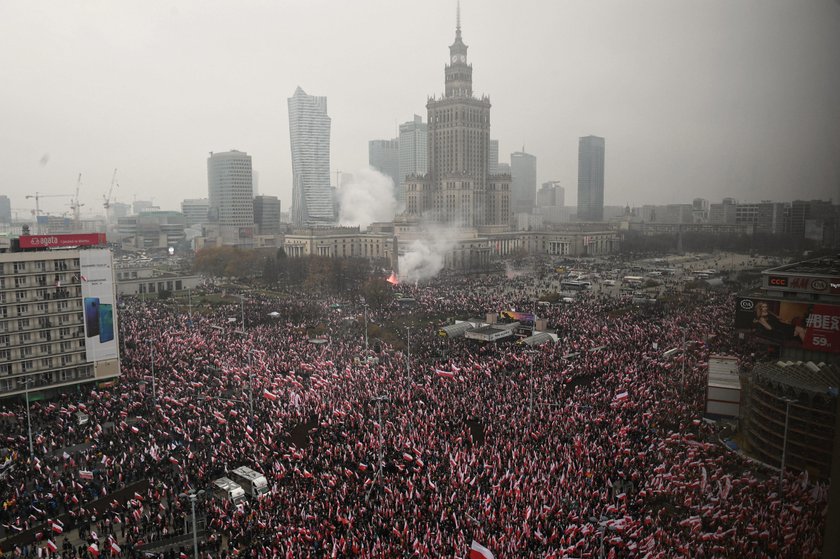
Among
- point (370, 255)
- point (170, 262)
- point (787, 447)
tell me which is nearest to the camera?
point (787, 447)

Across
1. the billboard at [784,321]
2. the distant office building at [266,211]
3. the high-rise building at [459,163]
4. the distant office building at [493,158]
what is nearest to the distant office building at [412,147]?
the distant office building at [266,211]

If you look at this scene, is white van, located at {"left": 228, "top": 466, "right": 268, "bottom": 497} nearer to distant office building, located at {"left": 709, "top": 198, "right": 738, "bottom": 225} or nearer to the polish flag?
the polish flag

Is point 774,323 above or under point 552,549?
above

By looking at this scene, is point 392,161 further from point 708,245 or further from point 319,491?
point 319,491

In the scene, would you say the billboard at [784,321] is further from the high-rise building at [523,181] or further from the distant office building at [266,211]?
the distant office building at [266,211]

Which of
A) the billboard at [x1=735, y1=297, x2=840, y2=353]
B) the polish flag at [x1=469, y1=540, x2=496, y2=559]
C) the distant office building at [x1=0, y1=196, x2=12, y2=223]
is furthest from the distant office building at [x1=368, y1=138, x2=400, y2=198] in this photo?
the polish flag at [x1=469, y1=540, x2=496, y2=559]

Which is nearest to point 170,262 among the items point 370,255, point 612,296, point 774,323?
point 370,255
